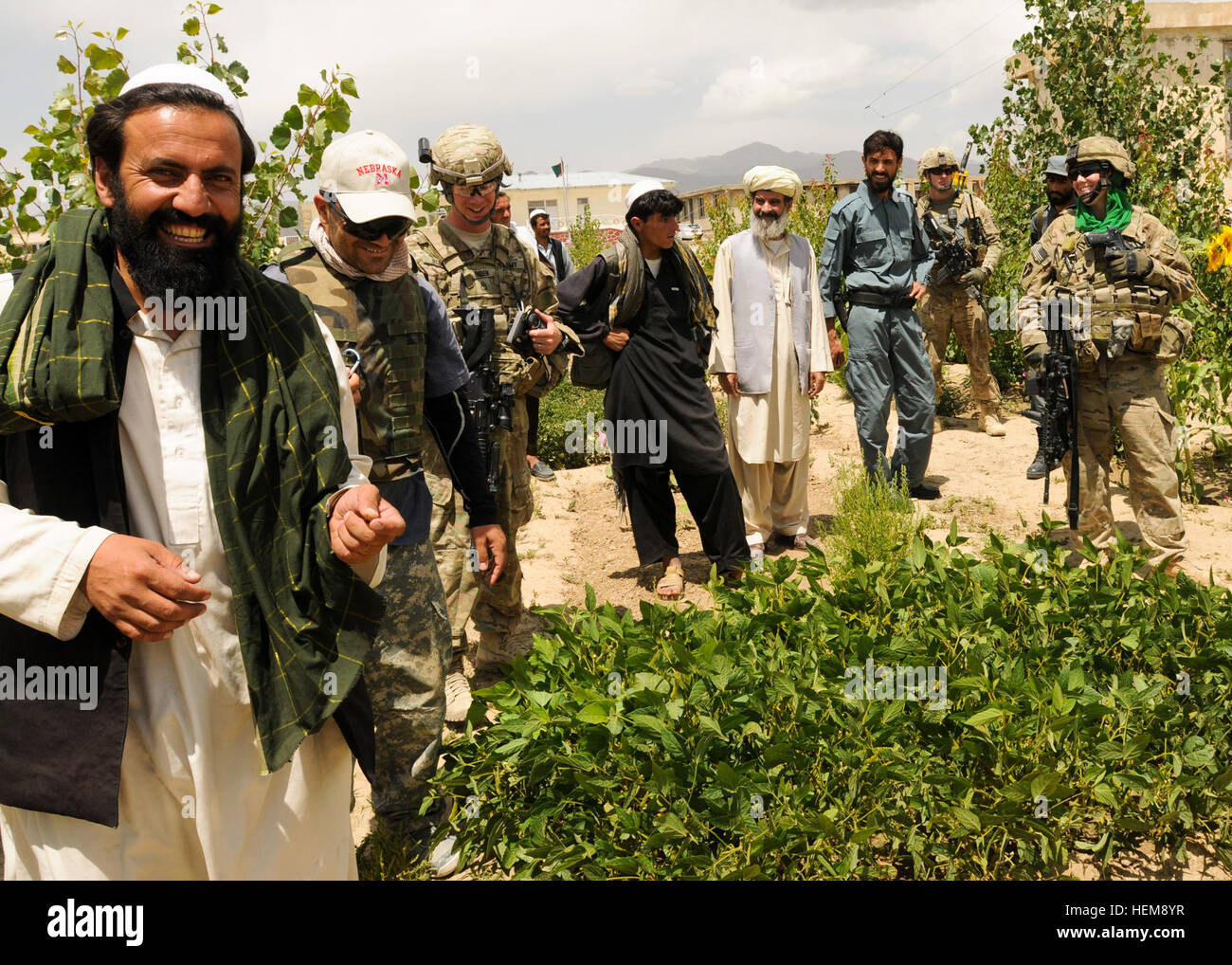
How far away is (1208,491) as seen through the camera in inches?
279

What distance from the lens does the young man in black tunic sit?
5555 millimetres

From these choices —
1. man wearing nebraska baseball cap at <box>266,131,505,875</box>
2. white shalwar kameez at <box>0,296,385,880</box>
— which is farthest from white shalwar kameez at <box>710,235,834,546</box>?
white shalwar kameez at <box>0,296,385,880</box>

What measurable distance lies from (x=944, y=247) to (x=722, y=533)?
401 centimetres

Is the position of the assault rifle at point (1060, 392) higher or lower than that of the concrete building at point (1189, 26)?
lower

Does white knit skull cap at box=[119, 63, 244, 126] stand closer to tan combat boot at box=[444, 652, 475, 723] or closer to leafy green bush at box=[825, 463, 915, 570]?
tan combat boot at box=[444, 652, 475, 723]

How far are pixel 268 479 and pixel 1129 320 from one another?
4495 mm

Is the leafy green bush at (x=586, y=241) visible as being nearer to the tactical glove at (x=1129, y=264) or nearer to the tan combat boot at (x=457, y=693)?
the tactical glove at (x=1129, y=264)

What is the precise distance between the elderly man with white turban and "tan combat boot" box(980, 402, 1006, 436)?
9.41 feet

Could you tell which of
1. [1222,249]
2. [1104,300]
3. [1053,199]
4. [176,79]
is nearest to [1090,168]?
[1104,300]

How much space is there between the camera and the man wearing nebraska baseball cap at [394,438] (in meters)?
3.14

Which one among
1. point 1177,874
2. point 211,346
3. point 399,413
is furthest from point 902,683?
point 211,346

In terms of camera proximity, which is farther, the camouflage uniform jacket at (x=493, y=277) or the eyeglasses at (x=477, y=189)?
the camouflage uniform jacket at (x=493, y=277)

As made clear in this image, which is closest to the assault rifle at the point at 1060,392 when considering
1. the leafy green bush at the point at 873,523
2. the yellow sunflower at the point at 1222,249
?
the leafy green bush at the point at 873,523
